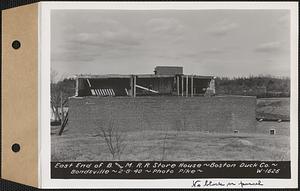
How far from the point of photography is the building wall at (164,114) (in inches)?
28.7

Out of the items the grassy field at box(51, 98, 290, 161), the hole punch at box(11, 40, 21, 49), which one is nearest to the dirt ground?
the grassy field at box(51, 98, 290, 161)

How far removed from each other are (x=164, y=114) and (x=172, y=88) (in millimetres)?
52

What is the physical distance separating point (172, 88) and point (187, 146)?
11 centimetres

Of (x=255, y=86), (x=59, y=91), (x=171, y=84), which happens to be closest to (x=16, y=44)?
(x=59, y=91)

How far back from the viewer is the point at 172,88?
0.74 m

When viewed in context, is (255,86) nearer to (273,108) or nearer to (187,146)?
(273,108)

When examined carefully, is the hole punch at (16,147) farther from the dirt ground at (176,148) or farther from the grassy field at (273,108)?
the grassy field at (273,108)

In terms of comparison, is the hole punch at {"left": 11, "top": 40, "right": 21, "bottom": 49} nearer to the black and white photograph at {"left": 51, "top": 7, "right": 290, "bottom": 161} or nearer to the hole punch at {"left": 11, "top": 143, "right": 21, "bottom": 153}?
the black and white photograph at {"left": 51, "top": 7, "right": 290, "bottom": 161}

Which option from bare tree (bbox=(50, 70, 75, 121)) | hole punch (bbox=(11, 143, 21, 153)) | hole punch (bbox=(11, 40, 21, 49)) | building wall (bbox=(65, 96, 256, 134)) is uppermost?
hole punch (bbox=(11, 40, 21, 49))

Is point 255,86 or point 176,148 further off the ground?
point 255,86

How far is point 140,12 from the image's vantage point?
0.73 meters

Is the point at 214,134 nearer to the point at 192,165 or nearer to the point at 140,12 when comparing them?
the point at 192,165

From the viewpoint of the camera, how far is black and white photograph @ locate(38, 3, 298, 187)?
2.37 ft

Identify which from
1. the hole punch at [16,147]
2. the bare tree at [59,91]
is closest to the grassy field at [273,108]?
the bare tree at [59,91]
